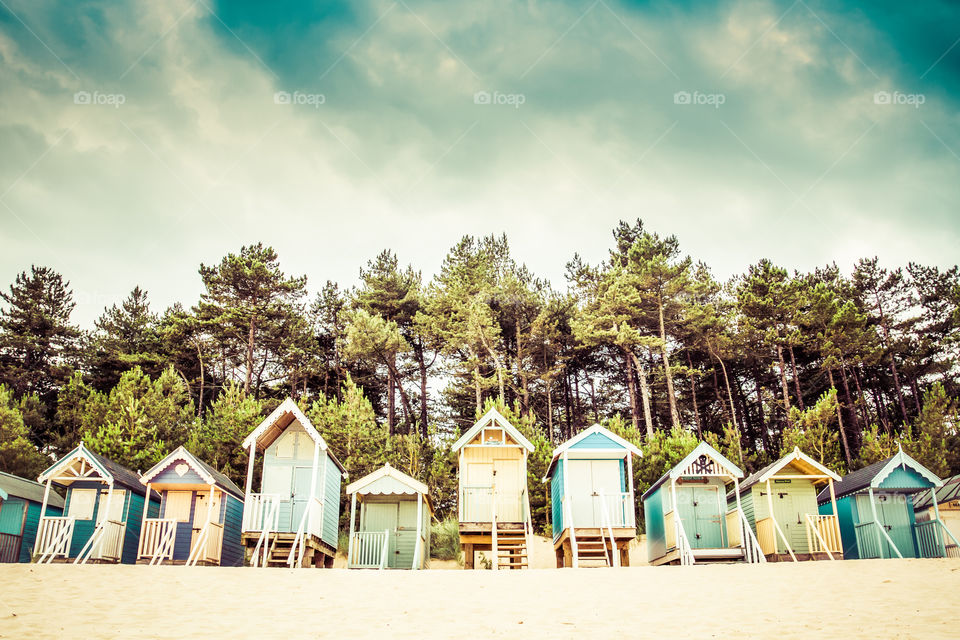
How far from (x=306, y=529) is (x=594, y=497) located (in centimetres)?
895

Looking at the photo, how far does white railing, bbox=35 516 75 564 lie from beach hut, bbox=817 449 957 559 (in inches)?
927

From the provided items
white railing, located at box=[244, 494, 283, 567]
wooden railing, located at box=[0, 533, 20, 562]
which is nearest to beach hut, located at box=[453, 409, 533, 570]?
white railing, located at box=[244, 494, 283, 567]

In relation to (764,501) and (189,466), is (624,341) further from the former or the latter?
(189,466)

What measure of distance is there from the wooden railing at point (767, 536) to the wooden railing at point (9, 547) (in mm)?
23132

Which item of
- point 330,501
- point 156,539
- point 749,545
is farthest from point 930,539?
point 156,539

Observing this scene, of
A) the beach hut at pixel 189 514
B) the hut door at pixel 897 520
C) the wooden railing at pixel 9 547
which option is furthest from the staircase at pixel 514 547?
the wooden railing at pixel 9 547

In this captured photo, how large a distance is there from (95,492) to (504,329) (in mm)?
23349

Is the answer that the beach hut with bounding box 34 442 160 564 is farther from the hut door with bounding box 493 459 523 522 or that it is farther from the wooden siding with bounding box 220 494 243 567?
the hut door with bounding box 493 459 523 522

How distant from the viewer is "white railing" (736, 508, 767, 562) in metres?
18.7

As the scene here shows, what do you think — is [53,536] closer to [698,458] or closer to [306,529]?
[306,529]

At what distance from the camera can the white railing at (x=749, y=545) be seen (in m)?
18.7

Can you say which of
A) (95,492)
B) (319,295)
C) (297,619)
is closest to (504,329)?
(319,295)

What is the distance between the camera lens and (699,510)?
21.5 metres

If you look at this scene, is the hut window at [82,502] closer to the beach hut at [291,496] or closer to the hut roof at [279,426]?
the beach hut at [291,496]
